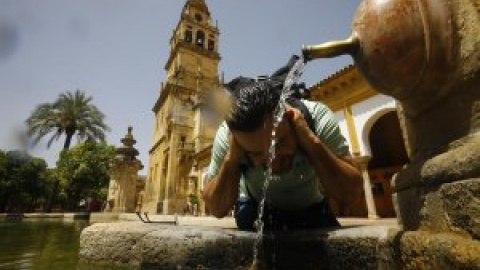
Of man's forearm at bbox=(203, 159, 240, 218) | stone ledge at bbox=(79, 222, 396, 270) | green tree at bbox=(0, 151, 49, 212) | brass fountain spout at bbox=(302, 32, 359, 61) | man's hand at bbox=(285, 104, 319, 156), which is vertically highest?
green tree at bbox=(0, 151, 49, 212)

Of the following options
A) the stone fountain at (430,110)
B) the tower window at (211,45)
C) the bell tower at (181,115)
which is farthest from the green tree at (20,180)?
the stone fountain at (430,110)

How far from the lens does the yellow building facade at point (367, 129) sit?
10.9m

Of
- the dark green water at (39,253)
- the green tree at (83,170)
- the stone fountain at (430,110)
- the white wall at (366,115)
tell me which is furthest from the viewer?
the green tree at (83,170)

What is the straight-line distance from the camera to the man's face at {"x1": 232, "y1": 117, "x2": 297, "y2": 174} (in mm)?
1556

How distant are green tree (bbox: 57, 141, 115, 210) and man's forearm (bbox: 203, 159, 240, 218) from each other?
37209 mm

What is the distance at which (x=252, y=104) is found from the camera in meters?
1.55

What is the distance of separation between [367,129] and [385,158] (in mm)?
3834

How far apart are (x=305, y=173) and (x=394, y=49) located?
1.07 m

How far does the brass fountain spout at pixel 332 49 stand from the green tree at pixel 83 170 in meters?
38.2

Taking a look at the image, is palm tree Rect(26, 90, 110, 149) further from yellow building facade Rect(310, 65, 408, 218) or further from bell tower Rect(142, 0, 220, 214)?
yellow building facade Rect(310, 65, 408, 218)

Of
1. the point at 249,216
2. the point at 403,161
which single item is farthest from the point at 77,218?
the point at 249,216

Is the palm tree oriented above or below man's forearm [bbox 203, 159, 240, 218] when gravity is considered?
above

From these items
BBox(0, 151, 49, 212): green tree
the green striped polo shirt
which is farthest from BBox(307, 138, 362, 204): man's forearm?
BBox(0, 151, 49, 212): green tree

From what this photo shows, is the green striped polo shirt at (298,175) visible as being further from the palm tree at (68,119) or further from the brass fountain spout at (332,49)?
the palm tree at (68,119)
